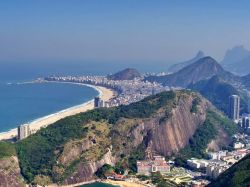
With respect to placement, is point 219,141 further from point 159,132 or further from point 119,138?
point 119,138

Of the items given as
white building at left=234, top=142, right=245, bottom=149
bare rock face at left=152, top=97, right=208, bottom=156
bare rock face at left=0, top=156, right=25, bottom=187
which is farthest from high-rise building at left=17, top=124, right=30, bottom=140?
white building at left=234, top=142, right=245, bottom=149

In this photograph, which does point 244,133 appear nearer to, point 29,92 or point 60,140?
point 60,140

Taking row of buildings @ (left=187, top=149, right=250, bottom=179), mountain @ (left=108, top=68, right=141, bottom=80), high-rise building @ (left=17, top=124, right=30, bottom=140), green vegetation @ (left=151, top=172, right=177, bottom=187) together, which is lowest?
green vegetation @ (left=151, top=172, right=177, bottom=187)

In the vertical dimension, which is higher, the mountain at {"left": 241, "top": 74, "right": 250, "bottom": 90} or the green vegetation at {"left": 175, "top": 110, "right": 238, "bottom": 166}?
the mountain at {"left": 241, "top": 74, "right": 250, "bottom": 90}

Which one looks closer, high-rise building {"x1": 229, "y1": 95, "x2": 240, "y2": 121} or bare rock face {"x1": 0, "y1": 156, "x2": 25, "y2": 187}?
bare rock face {"x1": 0, "y1": 156, "x2": 25, "y2": 187}

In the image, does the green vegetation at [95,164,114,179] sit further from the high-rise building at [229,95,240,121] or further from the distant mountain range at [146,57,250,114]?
the distant mountain range at [146,57,250,114]

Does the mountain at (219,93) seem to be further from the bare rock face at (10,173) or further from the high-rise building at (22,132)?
the bare rock face at (10,173)

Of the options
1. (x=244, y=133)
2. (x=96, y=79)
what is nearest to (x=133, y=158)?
(x=244, y=133)

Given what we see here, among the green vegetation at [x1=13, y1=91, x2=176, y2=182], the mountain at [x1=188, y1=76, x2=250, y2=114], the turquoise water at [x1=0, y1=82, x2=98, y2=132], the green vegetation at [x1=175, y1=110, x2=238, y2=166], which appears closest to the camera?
the green vegetation at [x1=13, y1=91, x2=176, y2=182]
